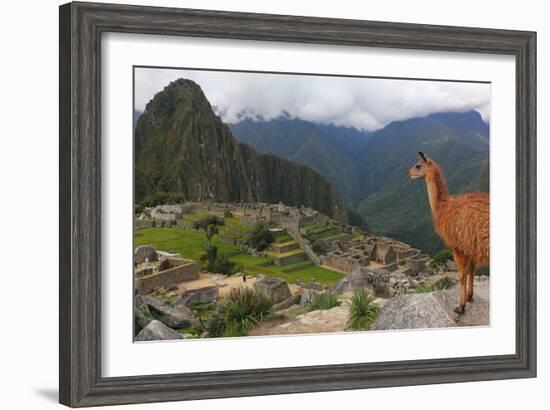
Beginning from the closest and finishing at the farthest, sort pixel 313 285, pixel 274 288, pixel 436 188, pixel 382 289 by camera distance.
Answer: pixel 274 288 < pixel 313 285 < pixel 382 289 < pixel 436 188

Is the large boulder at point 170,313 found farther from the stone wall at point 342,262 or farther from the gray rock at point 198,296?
the stone wall at point 342,262

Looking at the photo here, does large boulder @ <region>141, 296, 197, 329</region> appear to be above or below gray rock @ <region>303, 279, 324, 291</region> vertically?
below

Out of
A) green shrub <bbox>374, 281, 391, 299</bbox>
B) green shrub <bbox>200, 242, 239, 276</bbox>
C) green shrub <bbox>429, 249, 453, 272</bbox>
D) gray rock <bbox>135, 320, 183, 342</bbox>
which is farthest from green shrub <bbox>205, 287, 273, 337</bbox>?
green shrub <bbox>429, 249, 453, 272</bbox>

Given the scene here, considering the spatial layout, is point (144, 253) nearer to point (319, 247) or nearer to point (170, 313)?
point (170, 313)

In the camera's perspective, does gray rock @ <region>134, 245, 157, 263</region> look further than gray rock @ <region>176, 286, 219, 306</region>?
No

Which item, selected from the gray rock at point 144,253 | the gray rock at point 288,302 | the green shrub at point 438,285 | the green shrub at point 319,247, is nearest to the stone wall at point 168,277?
the gray rock at point 144,253

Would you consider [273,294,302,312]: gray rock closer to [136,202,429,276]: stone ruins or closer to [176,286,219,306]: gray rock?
[136,202,429,276]: stone ruins

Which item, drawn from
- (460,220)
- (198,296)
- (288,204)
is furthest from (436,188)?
(198,296)
